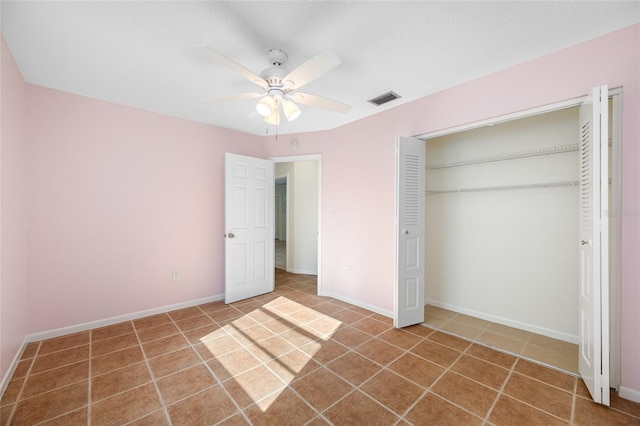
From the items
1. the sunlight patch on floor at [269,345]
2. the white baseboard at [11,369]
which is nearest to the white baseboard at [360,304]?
the sunlight patch on floor at [269,345]

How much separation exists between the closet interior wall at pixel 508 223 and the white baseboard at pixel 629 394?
0.83 metres

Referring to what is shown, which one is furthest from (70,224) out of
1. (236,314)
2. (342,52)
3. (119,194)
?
(342,52)

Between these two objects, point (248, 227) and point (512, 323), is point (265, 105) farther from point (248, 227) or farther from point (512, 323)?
point (512, 323)

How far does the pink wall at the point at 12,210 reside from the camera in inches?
78.1

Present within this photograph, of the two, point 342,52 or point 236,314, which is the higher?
point 342,52

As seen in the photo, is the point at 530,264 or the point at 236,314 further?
the point at 236,314

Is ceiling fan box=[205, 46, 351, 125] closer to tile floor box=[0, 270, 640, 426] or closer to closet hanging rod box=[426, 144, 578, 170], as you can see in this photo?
closet hanging rod box=[426, 144, 578, 170]

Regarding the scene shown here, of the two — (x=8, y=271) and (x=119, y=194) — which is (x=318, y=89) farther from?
(x=8, y=271)

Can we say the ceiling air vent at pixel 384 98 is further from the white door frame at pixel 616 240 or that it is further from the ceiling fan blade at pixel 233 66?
the white door frame at pixel 616 240

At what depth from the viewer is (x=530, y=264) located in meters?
2.89

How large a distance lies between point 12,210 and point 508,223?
490 cm

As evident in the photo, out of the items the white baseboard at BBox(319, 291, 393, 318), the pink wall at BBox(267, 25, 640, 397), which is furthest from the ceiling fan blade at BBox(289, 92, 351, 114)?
the white baseboard at BBox(319, 291, 393, 318)

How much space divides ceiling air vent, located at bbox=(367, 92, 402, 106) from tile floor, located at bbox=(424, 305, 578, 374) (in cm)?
267

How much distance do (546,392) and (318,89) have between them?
3.22 metres
